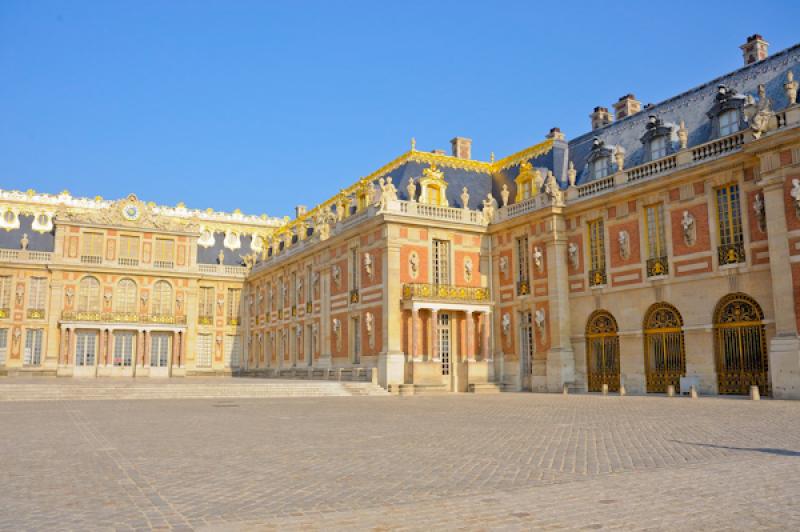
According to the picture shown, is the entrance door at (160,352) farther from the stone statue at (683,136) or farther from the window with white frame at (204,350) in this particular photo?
the stone statue at (683,136)

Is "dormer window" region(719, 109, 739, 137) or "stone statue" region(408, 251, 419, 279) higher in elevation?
"dormer window" region(719, 109, 739, 137)

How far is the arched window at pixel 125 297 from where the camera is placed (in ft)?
171

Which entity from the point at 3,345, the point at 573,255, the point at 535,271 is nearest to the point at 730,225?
the point at 573,255

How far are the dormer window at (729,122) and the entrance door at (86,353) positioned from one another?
42983mm

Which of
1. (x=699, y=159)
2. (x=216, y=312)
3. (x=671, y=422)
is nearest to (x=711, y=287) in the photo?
(x=699, y=159)

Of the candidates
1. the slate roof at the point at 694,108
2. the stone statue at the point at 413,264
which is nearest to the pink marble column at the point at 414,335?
the stone statue at the point at 413,264

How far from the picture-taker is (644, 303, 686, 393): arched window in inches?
991

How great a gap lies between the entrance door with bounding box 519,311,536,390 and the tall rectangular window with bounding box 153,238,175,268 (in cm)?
3208

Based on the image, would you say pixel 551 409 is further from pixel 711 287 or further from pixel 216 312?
pixel 216 312

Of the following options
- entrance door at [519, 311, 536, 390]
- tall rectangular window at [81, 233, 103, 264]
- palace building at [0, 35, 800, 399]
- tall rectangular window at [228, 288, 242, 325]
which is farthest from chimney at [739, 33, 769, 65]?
tall rectangular window at [81, 233, 103, 264]

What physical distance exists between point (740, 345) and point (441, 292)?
12.6 m

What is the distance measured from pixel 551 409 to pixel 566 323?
11.6 m

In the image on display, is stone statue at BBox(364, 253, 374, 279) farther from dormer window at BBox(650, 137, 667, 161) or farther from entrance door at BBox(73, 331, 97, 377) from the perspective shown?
entrance door at BBox(73, 331, 97, 377)

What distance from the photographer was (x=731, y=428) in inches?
492
